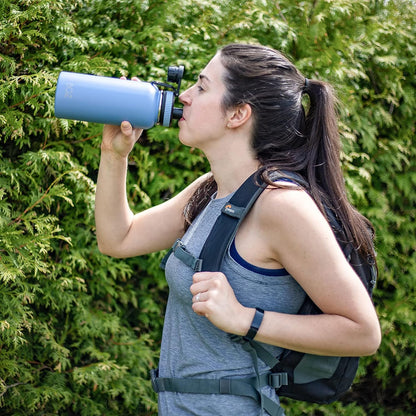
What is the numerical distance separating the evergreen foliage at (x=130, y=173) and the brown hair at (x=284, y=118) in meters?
0.48

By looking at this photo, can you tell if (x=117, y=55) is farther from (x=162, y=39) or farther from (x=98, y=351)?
(x=98, y=351)

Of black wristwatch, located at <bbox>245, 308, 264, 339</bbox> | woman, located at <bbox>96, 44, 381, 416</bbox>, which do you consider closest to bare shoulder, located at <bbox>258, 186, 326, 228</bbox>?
woman, located at <bbox>96, 44, 381, 416</bbox>

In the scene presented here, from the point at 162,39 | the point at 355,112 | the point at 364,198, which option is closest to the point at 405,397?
the point at 364,198

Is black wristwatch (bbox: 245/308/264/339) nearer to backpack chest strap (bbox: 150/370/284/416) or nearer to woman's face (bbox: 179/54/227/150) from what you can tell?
backpack chest strap (bbox: 150/370/284/416)

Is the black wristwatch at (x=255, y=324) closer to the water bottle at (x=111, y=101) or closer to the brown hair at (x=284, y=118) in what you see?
the brown hair at (x=284, y=118)

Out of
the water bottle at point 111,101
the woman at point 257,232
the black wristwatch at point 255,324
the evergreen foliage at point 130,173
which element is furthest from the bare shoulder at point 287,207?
the evergreen foliage at point 130,173

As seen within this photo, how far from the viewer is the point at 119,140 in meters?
2.26

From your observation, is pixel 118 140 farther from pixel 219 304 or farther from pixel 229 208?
pixel 219 304

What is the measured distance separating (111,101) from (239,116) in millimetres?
475

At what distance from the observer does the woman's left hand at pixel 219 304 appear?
5.90ft

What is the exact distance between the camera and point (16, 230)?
2852 millimetres

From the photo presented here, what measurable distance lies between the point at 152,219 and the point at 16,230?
815 mm

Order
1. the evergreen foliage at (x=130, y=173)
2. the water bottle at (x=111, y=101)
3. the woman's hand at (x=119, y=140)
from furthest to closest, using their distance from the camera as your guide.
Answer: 1. the evergreen foliage at (x=130, y=173)
2. the woman's hand at (x=119, y=140)
3. the water bottle at (x=111, y=101)

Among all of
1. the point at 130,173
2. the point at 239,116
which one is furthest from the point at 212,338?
the point at 130,173
